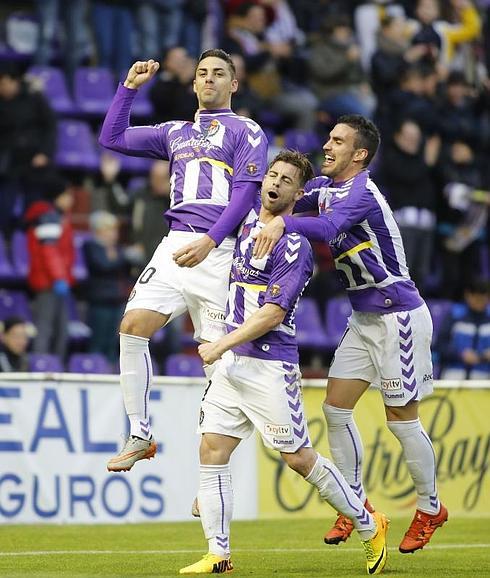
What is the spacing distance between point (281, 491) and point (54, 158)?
5404 millimetres

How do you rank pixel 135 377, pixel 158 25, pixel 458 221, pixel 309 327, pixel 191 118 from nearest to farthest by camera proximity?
pixel 135 377, pixel 191 118, pixel 309 327, pixel 158 25, pixel 458 221

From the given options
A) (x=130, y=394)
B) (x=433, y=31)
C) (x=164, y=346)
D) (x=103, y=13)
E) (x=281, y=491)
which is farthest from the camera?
(x=433, y=31)

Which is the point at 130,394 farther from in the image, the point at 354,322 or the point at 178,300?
the point at 354,322

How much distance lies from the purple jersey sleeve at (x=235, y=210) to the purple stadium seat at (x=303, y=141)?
9324mm

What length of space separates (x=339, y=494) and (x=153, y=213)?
7.58 m

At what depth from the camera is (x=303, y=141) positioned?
60.8 feet

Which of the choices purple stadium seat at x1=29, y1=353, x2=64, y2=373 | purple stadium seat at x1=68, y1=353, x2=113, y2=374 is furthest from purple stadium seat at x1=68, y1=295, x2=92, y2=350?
purple stadium seat at x1=29, y1=353, x2=64, y2=373

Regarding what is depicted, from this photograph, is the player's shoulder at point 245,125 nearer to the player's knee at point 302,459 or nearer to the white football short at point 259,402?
the white football short at point 259,402

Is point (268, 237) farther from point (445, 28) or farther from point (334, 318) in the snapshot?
point (445, 28)

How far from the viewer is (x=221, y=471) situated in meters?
8.39

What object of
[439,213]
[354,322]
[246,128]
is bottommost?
[439,213]

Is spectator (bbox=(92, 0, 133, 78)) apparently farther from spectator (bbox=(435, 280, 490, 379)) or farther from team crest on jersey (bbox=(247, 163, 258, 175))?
team crest on jersey (bbox=(247, 163, 258, 175))

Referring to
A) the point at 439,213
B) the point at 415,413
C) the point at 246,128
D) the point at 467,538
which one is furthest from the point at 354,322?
the point at 439,213

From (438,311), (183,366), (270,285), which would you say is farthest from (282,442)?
(438,311)
